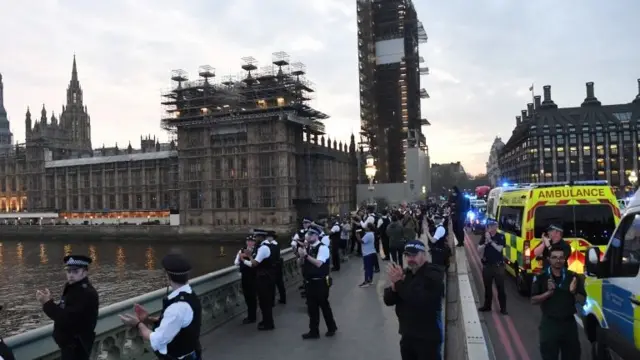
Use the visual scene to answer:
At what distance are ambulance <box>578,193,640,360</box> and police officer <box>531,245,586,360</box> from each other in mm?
398

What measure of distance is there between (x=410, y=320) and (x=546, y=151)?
115 meters

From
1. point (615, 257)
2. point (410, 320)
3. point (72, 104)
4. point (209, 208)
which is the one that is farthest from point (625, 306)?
point (72, 104)

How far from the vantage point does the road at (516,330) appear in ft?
27.0

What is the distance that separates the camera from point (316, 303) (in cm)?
829

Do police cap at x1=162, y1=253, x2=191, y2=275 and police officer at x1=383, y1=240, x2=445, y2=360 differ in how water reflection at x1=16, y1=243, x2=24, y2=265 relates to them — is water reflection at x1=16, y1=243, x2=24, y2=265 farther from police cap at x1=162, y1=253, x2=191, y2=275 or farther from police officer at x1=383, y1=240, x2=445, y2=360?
police officer at x1=383, y1=240, x2=445, y2=360

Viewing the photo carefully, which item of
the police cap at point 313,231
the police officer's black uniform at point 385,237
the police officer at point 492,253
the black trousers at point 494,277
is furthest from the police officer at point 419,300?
the police officer's black uniform at point 385,237

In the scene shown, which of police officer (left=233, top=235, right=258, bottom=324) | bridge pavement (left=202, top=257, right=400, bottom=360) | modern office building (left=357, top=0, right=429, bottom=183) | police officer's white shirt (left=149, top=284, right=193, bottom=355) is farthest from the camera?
modern office building (left=357, top=0, right=429, bottom=183)

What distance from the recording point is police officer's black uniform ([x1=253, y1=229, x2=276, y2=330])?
8.84 meters

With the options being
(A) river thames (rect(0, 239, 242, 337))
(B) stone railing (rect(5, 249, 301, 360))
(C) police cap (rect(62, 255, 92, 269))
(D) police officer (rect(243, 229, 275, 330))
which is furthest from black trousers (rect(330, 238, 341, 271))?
(A) river thames (rect(0, 239, 242, 337))

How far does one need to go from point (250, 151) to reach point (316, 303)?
5916 cm

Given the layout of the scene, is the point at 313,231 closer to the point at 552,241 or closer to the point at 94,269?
the point at 552,241

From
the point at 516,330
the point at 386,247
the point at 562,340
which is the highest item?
Answer: the point at 562,340

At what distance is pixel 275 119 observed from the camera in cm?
6431

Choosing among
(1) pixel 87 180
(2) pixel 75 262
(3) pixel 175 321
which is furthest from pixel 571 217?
(1) pixel 87 180
